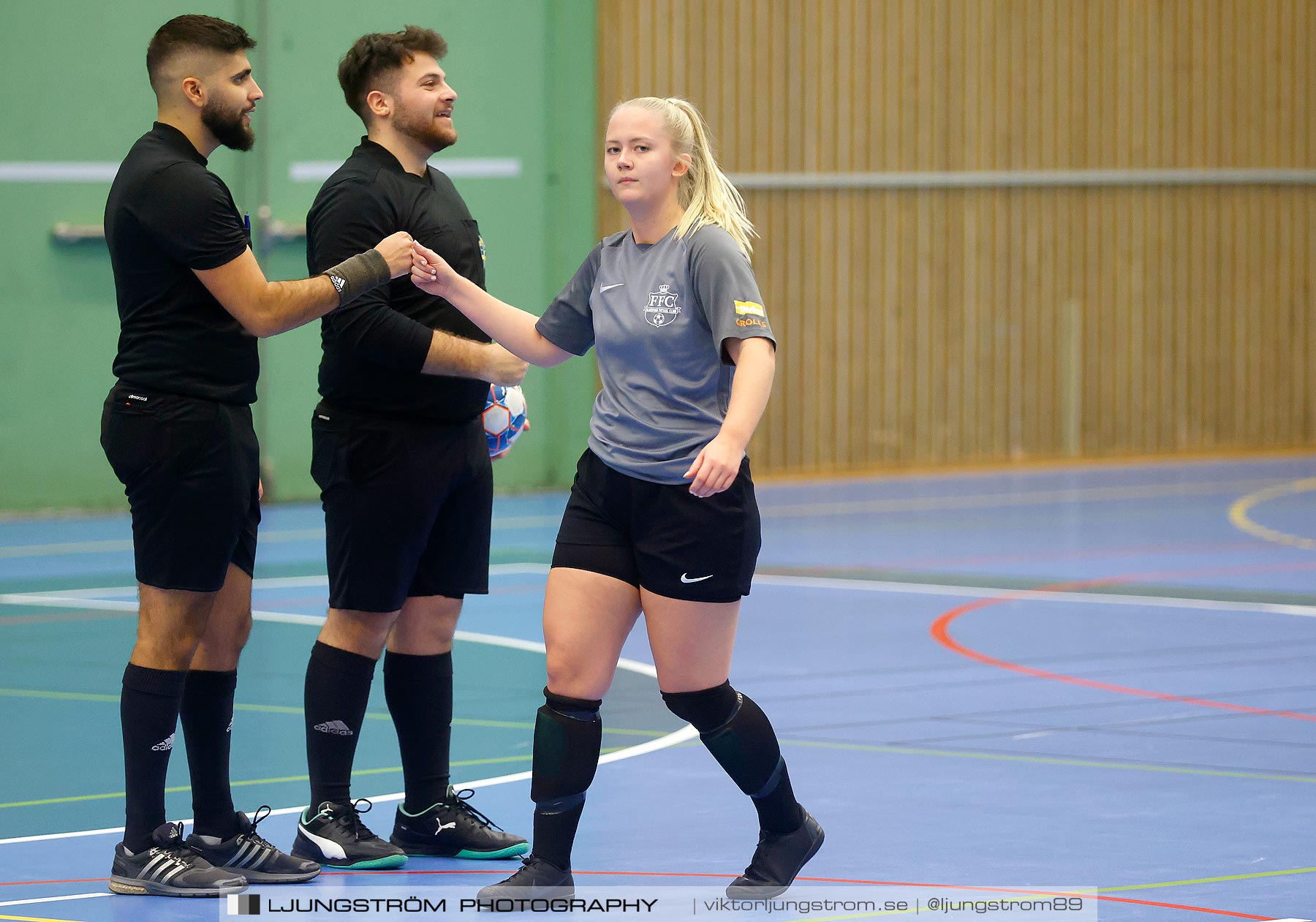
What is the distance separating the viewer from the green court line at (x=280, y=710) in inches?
249

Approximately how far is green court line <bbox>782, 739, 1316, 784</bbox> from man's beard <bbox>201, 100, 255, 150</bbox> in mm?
2680

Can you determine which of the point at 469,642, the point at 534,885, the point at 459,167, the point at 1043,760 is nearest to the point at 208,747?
the point at 534,885

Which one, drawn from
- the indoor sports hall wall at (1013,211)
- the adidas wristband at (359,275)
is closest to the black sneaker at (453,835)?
the adidas wristband at (359,275)

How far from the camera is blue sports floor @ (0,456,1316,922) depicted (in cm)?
464

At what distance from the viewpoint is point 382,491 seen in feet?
15.3

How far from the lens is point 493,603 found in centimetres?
920

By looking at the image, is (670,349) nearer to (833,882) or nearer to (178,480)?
(178,480)

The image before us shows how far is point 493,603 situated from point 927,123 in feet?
28.2

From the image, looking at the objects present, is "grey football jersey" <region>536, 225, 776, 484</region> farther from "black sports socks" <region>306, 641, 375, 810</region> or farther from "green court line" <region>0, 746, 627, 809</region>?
"green court line" <region>0, 746, 627, 809</region>

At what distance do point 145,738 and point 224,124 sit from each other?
1.42 metres

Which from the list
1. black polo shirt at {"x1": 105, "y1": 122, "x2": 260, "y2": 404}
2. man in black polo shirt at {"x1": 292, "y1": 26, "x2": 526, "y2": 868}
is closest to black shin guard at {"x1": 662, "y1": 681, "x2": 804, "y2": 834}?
man in black polo shirt at {"x1": 292, "y1": 26, "x2": 526, "y2": 868}

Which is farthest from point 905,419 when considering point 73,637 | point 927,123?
point 73,637

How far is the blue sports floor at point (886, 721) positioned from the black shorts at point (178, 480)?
0.76m

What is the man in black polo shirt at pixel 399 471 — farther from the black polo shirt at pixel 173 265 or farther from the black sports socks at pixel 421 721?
the black polo shirt at pixel 173 265
